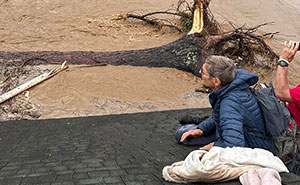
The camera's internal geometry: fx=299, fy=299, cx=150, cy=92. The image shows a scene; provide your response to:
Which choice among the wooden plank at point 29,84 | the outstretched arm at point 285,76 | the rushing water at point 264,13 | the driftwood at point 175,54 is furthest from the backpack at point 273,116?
the rushing water at point 264,13

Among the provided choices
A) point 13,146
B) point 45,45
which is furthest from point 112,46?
point 13,146

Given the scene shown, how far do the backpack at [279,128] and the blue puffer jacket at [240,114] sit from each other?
→ 5cm

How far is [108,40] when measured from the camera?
40.2ft

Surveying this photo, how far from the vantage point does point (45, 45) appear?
11617 mm

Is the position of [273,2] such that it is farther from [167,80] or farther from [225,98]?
[225,98]

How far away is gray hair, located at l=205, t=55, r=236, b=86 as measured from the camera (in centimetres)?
265

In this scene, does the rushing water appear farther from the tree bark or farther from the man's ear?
the man's ear

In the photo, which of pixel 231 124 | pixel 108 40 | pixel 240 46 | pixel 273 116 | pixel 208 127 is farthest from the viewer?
pixel 108 40

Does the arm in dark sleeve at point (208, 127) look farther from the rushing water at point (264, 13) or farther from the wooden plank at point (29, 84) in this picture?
the rushing water at point (264, 13)

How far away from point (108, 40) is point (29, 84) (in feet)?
17.6

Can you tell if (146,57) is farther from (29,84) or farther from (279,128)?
(279,128)

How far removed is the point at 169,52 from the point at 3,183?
7.00m

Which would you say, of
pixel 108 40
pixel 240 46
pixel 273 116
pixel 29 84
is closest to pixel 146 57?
pixel 240 46

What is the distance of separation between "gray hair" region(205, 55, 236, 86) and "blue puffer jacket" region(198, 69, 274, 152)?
56 mm
